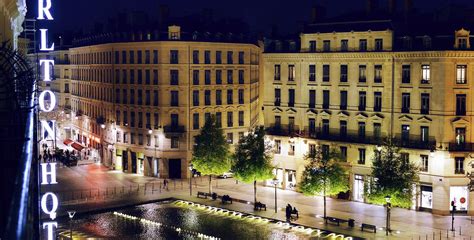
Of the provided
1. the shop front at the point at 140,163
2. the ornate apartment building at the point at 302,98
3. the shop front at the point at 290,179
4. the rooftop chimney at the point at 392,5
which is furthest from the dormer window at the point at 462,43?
the shop front at the point at 140,163

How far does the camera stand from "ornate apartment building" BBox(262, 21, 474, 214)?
2313 inches

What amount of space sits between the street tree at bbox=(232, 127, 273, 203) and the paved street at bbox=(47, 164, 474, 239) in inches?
98.3

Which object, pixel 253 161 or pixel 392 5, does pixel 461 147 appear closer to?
pixel 392 5

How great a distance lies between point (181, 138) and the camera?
81.2 m

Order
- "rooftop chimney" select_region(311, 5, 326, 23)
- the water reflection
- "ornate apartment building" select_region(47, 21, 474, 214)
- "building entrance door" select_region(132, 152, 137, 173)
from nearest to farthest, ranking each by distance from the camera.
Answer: the water reflection
"ornate apartment building" select_region(47, 21, 474, 214)
"rooftop chimney" select_region(311, 5, 326, 23)
"building entrance door" select_region(132, 152, 137, 173)

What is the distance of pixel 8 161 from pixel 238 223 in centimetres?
4184

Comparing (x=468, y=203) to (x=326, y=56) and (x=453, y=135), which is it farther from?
(x=326, y=56)

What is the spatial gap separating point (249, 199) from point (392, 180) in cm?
1568

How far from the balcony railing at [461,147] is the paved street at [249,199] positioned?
557cm

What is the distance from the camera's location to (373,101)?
64.3 meters

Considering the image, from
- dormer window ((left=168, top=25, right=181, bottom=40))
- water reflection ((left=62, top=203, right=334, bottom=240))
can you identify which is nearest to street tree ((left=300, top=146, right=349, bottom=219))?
water reflection ((left=62, top=203, right=334, bottom=240))

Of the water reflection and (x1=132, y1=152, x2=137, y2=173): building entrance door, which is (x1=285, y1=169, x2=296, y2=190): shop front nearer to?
the water reflection

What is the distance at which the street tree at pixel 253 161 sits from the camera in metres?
63.1

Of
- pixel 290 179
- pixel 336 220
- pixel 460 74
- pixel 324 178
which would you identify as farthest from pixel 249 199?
pixel 460 74
